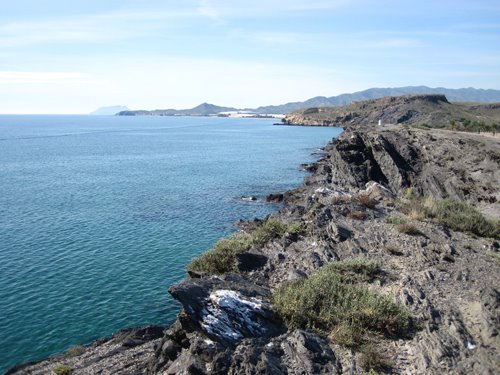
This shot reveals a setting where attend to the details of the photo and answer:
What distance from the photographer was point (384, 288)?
63.4 ft

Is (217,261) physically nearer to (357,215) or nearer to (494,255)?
(357,215)

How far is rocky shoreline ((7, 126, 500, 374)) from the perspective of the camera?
14578 mm

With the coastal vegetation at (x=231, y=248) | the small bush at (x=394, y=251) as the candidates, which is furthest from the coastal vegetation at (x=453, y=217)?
the coastal vegetation at (x=231, y=248)

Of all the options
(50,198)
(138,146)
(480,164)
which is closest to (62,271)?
(50,198)

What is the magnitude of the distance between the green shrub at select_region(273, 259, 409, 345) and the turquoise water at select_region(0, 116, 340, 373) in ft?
39.2

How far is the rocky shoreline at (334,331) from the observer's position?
14.6m

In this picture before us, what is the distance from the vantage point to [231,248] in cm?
2616

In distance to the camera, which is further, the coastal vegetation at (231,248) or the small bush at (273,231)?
the small bush at (273,231)

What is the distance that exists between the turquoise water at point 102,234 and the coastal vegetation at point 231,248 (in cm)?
466

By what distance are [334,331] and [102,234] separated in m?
32.1

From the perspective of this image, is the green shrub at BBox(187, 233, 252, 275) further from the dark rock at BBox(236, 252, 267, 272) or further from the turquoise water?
the turquoise water

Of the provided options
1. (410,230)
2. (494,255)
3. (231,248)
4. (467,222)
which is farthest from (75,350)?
(467,222)

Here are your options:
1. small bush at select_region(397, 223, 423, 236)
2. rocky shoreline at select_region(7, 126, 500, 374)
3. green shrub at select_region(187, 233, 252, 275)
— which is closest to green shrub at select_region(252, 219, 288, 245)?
rocky shoreline at select_region(7, 126, 500, 374)

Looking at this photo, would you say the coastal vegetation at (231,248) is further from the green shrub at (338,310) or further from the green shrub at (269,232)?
the green shrub at (338,310)
